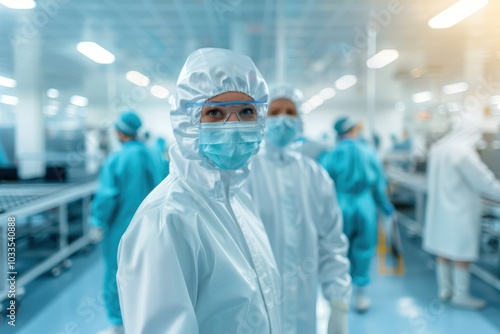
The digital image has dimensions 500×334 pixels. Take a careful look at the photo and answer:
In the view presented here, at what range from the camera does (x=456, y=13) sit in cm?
343

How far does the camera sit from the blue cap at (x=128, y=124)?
7.74 ft

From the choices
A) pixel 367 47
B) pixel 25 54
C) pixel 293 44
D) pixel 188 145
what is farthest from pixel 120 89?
pixel 188 145

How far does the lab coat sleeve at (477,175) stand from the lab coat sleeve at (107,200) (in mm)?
2361

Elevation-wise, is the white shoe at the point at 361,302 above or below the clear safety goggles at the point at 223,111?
below

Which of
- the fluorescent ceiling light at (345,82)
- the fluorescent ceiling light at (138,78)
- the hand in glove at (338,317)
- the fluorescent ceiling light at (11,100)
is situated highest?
the fluorescent ceiling light at (345,82)

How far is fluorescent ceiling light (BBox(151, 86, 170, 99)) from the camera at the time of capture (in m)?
7.76

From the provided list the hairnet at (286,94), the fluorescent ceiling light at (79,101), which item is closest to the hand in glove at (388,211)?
the hairnet at (286,94)

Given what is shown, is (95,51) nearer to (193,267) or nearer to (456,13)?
(456,13)

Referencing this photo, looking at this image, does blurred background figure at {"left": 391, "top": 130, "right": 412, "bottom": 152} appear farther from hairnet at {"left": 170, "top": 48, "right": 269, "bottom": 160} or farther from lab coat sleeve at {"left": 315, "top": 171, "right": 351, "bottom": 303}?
hairnet at {"left": 170, "top": 48, "right": 269, "bottom": 160}

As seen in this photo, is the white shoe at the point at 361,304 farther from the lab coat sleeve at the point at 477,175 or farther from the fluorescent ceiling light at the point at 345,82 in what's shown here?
the fluorescent ceiling light at the point at 345,82

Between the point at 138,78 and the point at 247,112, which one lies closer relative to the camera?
the point at 247,112

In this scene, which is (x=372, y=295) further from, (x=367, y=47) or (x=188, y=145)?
(x=367, y=47)

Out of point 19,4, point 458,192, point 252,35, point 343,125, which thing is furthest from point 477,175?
point 19,4

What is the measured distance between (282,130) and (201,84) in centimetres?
69
